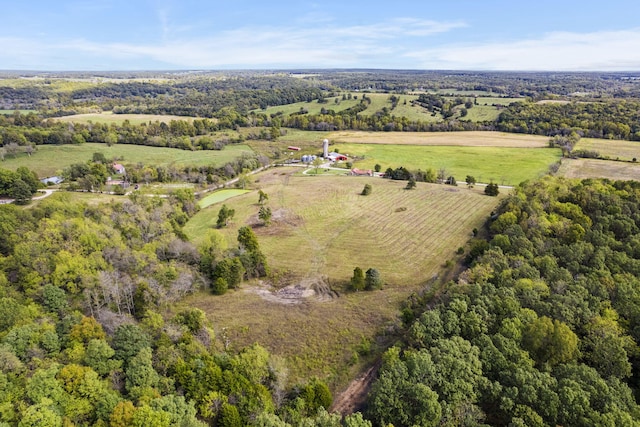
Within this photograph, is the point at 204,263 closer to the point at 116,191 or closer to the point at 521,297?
the point at 521,297

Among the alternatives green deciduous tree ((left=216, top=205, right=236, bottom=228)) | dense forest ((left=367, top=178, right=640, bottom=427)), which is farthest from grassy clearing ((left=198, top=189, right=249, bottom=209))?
dense forest ((left=367, top=178, right=640, bottom=427))

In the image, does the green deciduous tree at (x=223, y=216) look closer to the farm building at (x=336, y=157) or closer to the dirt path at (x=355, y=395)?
the dirt path at (x=355, y=395)

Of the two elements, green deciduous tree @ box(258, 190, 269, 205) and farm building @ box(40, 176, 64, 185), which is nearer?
green deciduous tree @ box(258, 190, 269, 205)

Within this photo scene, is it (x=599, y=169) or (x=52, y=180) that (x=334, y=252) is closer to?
(x=52, y=180)

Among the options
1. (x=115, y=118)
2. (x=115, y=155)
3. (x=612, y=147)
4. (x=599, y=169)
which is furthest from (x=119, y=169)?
(x=612, y=147)

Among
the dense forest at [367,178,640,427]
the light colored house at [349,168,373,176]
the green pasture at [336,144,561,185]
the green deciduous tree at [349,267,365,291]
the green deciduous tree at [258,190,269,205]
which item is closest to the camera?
the dense forest at [367,178,640,427]

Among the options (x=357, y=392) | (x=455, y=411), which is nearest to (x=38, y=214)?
(x=357, y=392)

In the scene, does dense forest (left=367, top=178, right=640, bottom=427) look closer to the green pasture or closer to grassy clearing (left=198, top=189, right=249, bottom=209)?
the green pasture
